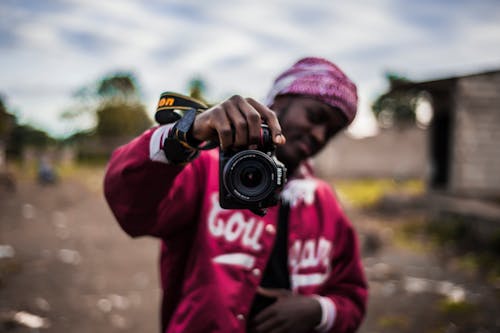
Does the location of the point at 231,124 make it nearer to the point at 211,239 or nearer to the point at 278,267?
the point at 211,239

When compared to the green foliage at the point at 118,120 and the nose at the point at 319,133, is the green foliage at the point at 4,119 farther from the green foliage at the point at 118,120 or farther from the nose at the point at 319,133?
the nose at the point at 319,133

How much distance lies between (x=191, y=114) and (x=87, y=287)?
4.83 meters

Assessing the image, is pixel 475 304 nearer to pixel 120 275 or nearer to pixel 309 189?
pixel 309 189

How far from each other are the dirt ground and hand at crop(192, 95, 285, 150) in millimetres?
3625

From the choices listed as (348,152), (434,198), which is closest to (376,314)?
(434,198)

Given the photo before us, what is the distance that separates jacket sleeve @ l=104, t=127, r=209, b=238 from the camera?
4.38 feet

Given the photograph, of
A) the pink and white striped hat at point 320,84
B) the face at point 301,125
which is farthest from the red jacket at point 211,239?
the pink and white striped hat at point 320,84

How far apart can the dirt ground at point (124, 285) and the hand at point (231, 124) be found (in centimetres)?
362

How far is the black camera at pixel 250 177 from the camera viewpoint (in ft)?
4.15

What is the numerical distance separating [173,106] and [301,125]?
0.79 metres

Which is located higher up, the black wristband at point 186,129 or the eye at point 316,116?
the eye at point 316,116

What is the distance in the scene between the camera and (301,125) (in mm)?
1950

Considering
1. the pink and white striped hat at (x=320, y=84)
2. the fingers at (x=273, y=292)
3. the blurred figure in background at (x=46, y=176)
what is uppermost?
the pink and white striped hat at (x=320, y=84)

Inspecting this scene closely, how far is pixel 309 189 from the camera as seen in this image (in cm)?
202
